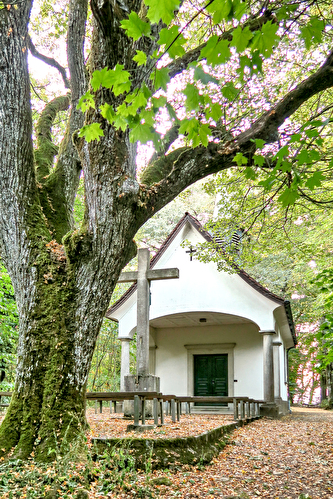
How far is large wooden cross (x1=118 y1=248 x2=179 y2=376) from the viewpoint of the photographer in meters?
9.06

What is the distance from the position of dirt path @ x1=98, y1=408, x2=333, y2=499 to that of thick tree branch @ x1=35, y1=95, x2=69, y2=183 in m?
4.57

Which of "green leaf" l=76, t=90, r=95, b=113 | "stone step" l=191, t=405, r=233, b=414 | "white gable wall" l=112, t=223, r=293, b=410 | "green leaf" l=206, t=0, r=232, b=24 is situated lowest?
"stone step" l=191, t=405, r=233, b=414

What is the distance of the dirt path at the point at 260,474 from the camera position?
4.17 meters

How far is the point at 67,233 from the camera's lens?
4.89 m

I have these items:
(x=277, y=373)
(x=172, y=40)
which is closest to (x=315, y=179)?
(x=172, y=40)

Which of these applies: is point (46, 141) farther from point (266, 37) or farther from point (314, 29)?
point (266, 37)

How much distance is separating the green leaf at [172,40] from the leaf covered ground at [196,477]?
3320 mm

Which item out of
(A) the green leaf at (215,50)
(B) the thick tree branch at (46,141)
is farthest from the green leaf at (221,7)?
(B) the thick tree branch at (46,141)

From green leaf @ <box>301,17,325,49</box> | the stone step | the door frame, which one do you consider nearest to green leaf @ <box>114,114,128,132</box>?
green leaf @ <box>301,17,325,49</box>

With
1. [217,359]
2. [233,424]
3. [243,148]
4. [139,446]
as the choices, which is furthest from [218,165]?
[217,359]

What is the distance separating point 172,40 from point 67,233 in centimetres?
292

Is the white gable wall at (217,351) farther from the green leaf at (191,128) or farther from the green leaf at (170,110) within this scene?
the green leaf at (170,110)

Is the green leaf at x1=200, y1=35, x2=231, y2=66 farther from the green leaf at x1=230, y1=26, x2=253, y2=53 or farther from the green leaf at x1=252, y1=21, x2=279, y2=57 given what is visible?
the green leaf at x1=252, y1=21, x2=279, y2=57

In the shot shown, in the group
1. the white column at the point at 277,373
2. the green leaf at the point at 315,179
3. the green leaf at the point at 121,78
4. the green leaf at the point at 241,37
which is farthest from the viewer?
the white column at the point at 277,373
